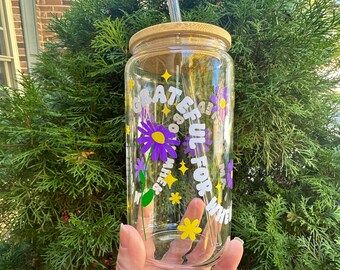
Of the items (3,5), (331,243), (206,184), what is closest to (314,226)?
(331,243)

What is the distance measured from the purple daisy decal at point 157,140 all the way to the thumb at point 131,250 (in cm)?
13

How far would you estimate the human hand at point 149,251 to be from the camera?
18.5 inches

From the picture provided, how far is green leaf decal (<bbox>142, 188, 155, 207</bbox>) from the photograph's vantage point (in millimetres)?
535

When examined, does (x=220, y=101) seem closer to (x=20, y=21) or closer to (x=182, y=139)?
(x=182, y=139)

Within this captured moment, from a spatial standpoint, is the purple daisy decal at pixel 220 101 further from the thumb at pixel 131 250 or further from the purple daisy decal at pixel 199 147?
the thumb at pixel 131 250

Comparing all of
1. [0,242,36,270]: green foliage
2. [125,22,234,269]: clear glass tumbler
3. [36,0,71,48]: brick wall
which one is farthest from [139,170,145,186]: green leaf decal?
[36,0,71,48]: brick wall

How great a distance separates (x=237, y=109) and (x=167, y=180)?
0.23 metres

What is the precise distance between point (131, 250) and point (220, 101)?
0.29m

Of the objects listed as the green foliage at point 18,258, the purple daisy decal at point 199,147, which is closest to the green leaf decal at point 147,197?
the purple daisy decal at point 199,147

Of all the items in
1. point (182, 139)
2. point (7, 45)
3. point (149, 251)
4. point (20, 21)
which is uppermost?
point (20, 21)

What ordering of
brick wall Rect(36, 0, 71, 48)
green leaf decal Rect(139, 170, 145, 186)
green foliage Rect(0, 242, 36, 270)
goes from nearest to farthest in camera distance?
green leaf decal Rect(139, 170, 145, 186) < green foliage Rect(0, 242, 36, 270) < brick wall Rect(36, 0, 71, 48)

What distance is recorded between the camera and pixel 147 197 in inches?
21.5

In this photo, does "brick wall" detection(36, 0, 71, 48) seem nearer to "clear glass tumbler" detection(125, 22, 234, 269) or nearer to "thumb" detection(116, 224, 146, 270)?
"clear glass tumbler" detection(125, 22, 234, 269)

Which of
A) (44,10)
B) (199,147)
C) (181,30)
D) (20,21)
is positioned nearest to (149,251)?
(199,147)
